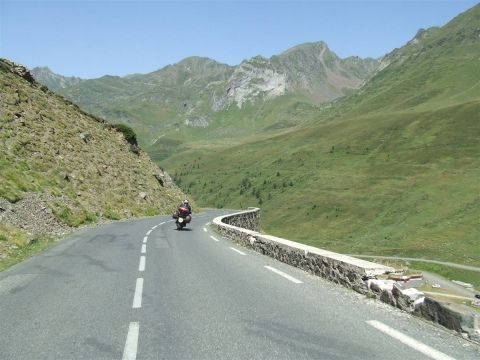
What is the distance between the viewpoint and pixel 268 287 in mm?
11461

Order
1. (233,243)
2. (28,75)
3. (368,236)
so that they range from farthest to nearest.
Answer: (368,236) → (28,75) → (233,243)

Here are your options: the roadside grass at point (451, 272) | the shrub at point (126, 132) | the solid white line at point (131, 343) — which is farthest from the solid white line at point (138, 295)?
the shrub at point (126, 132)

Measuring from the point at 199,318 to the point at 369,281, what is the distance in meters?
4.02

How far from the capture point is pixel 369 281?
1041cm

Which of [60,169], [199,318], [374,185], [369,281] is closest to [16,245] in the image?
[199,318]

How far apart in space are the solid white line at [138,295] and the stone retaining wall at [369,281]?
189 inches

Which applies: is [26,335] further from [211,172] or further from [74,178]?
[211,172]

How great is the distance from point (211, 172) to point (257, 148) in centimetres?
2376

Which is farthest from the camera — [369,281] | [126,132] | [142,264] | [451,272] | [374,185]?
[374,185]

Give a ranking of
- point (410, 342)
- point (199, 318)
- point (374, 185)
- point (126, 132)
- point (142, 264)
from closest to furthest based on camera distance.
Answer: point (410, 342) < point (199, 318) < point (142, 264) < point (126, 132) < point (374, 185)

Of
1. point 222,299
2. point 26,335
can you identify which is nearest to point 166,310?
point 222,299

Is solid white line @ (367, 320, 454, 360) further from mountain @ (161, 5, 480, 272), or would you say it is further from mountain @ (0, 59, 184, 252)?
mountain @ (161, 5, 480, 272)

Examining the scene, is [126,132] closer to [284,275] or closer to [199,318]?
[284,275]

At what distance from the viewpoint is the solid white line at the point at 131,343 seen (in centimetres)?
666
